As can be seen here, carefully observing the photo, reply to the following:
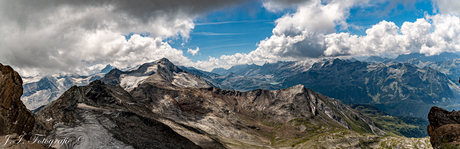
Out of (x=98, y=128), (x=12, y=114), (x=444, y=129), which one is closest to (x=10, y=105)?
(x=12, y=114)

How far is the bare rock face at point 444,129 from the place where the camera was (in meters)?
34.4

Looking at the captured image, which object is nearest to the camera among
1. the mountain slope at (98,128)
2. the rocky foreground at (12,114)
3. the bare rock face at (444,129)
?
the rocky foreground at (12,114)

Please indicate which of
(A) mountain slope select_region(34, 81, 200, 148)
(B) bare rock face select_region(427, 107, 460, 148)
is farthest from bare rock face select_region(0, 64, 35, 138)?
(B) bare rock face select_region(427, 107, 460, 148)

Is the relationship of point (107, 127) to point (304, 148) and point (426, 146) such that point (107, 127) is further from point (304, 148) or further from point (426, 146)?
point (426, 146)

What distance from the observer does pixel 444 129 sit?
122 feet

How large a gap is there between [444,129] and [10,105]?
7765cm

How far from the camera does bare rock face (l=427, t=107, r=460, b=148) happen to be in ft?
113

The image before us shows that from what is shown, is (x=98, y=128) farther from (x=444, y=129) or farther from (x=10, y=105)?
(x=444, y=129)

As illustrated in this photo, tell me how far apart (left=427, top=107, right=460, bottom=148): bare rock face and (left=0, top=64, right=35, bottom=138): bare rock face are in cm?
7230

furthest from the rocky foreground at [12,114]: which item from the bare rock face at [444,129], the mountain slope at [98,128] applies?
the bare rock face at [444,129]

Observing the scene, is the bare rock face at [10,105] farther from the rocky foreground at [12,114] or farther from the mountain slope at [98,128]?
the mountain slope at [98,128]

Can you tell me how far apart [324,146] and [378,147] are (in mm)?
43063

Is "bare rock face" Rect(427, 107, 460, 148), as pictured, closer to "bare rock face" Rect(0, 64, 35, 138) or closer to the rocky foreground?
the rocky foreground

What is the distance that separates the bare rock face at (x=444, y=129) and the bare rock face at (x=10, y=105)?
7230 centimetres
